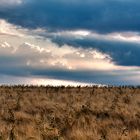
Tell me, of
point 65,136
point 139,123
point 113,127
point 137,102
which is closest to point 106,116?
point 139,123

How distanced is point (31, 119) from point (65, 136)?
457 centimetres

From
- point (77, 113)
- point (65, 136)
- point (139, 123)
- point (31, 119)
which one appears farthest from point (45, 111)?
point (65, 136)

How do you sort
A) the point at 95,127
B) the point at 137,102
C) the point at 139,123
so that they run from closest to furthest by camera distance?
the point at 95,127
the point at 139,123
the point at 137,102

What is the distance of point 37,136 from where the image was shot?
577 inches

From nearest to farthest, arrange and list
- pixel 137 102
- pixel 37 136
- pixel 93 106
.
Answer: pixel 37 136 → pixel 93 106 → pixel 137 102

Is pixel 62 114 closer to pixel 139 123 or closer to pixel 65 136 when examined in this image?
pixel 139 123

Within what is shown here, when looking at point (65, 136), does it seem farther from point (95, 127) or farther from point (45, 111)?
point (45, 111)

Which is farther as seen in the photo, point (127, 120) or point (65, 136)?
point (127, 120)

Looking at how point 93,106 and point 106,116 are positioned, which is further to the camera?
point 93,106

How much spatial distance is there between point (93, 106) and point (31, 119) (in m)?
6.49

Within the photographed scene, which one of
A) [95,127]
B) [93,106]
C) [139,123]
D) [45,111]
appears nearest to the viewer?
[95,127]

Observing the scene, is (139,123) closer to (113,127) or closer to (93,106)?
(113,127)

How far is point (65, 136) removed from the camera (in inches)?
606

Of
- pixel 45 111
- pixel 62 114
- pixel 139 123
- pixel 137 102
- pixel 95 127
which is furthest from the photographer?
pixel 137 102
